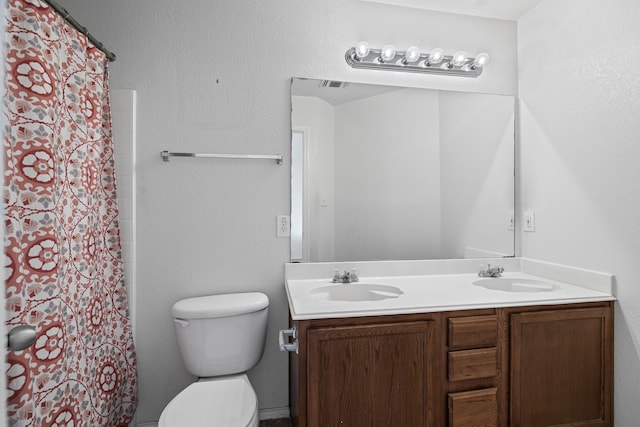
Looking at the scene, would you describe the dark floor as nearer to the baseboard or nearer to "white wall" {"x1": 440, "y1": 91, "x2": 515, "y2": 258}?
the baseboard

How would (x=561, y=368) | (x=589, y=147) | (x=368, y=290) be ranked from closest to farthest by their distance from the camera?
(x=561, y=368), (x=589, y=147), (x=368, y=290)

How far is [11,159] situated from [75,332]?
2.23ft

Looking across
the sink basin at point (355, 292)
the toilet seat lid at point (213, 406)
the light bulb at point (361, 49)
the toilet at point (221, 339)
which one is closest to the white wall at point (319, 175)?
the sink basin at point (355, 292)

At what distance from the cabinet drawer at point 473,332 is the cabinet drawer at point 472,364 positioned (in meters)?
0.03

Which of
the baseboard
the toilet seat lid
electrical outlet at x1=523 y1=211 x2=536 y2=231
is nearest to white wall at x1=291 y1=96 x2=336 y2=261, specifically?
the toilet seat lid

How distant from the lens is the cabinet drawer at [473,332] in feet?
4.66

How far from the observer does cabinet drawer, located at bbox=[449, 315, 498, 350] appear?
1.42 meters

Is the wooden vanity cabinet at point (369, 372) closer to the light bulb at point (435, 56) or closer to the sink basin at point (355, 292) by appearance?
the sink basin at point (355, 292)

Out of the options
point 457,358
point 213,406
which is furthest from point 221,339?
point 457,358

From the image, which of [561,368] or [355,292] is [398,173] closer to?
[355,292]

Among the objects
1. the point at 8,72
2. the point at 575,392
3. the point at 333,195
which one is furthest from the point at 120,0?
the point at 575,392

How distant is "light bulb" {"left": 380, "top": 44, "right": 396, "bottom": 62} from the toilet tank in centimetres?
152

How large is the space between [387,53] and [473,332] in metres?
1.51

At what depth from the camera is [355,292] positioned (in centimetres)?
181
